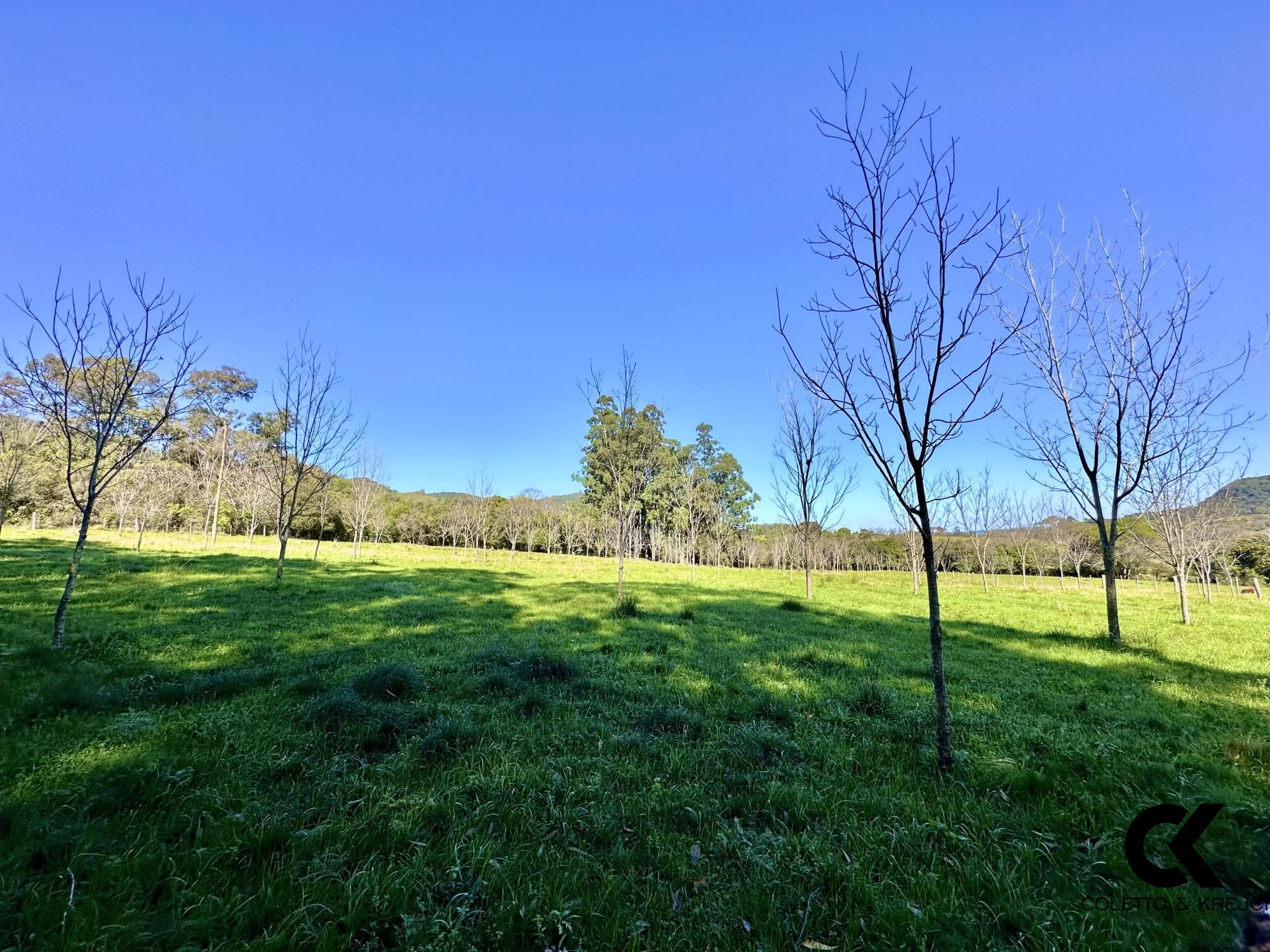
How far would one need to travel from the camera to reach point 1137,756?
425 cm

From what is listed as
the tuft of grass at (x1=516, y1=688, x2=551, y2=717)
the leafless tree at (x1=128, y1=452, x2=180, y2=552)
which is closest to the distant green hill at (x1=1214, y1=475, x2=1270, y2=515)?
the tuft of grass at (x1=516, y1=688, x2=551, y2=717)

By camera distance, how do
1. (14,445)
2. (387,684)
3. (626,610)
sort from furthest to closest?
(14,445)
(626,610)
(387,684)

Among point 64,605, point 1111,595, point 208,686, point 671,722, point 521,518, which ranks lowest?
point 671,722

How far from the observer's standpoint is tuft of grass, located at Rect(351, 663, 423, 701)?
5.17 meters

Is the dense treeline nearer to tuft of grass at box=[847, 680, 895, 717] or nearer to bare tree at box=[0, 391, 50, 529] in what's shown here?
bare tree at box=[0, 391, 50, 529]

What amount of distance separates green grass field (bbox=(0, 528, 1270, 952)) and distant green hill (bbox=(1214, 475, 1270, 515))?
2012 cm

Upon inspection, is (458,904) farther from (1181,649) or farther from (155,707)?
(1181,649)

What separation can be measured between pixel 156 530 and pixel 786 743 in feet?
198

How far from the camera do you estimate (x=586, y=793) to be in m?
3.46

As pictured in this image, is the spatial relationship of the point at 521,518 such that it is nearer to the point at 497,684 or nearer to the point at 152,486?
the point at 152,486

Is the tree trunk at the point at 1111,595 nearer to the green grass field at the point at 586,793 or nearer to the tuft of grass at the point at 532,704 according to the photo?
the green grass field at the point at 586,793

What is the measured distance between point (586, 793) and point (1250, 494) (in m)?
75.1

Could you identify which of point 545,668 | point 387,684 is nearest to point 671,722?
point 545,668

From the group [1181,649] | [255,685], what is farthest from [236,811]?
[1181,649]
